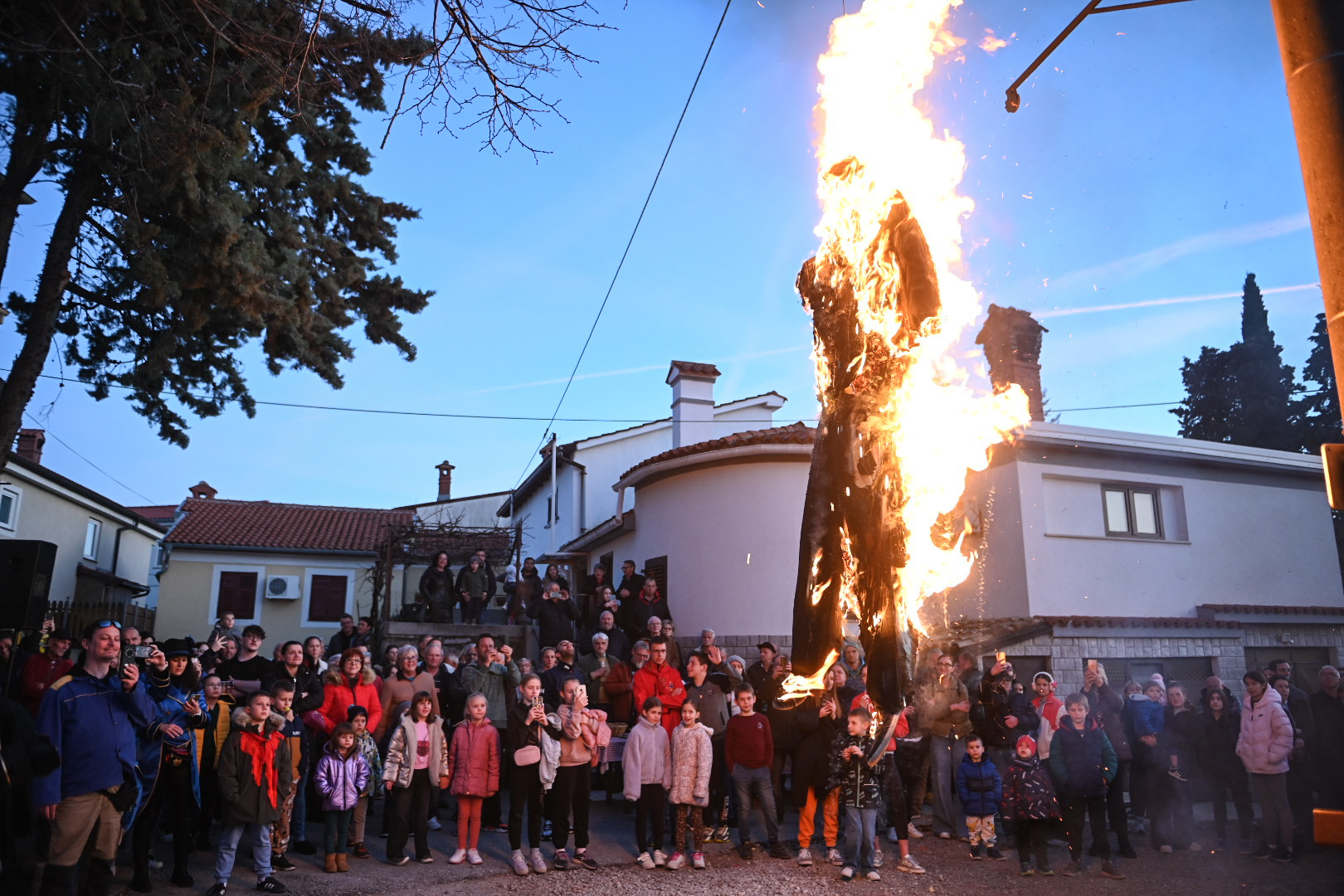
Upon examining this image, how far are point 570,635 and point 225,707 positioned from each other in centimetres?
620

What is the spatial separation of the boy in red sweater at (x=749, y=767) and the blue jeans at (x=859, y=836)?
76 cm

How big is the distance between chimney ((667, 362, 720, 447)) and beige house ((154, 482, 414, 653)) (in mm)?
11560

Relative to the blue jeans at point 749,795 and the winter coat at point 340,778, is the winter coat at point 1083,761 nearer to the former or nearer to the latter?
the blue jeans at point 749,795

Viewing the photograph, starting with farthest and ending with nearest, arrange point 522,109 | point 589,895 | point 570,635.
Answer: point 570,635 → point 589,895 → point 522,109

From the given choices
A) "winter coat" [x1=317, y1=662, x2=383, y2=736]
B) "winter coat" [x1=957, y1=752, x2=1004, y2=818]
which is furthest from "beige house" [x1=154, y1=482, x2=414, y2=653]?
"winter coat" [x1=957, y1=752, x2=1004, y2=818]

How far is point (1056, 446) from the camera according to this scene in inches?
603

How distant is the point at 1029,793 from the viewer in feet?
27.5

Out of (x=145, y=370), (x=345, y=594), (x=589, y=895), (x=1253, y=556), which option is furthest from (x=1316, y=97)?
(x=345, y=594)

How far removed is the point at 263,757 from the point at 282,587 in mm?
21933

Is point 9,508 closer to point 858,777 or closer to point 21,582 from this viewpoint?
point 21,582

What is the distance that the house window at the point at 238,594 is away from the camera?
2770 centimetres

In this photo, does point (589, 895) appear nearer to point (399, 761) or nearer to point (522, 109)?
point (399, 761)

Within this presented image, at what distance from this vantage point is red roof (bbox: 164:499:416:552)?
91.8ft

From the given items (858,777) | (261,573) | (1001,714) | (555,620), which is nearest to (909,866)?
(858,777)
